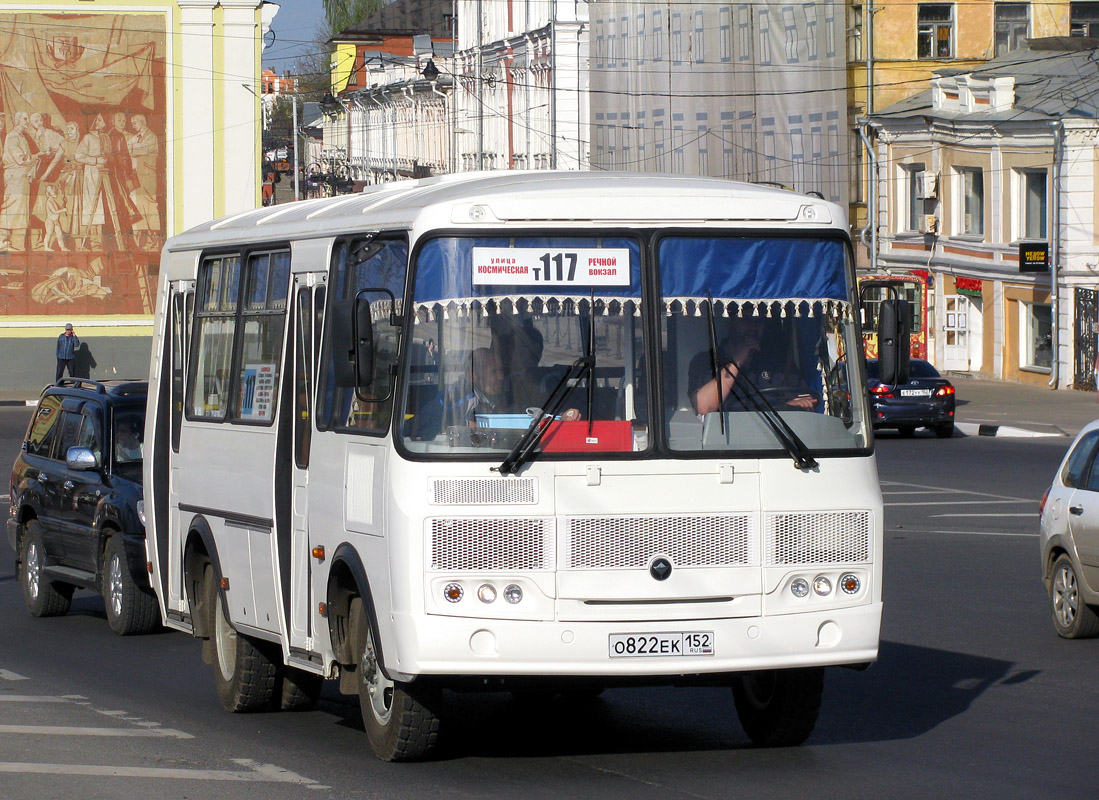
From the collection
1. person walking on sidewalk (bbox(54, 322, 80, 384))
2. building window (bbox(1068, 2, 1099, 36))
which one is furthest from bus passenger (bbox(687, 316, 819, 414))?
building window (bbox(1068, 2, 1099, 36))

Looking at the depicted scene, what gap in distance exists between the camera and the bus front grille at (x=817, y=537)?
25.4ft

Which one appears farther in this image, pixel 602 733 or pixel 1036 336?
pixel 1036 336

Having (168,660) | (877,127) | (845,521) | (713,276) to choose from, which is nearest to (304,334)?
(713,276)

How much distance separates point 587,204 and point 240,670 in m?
3.44

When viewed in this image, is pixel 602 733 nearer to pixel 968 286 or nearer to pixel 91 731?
pixel 91 731

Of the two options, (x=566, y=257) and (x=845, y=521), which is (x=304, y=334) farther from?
(x=845, y=521)

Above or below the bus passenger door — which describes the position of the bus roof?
above

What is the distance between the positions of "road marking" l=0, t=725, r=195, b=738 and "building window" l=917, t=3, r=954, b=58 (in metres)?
50.0

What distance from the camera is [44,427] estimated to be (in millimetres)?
14953

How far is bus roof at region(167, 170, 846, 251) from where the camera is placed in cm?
768

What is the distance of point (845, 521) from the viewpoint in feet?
25.8

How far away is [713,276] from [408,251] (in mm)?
1317

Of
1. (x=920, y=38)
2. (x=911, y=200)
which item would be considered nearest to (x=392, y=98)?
(x=920, y=38)

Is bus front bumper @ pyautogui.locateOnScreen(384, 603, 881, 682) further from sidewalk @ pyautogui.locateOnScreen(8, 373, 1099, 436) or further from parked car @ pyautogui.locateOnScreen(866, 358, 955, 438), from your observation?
sidewalk @ pyautogui.locateOnScreen(8, 373, 1099, 436)
